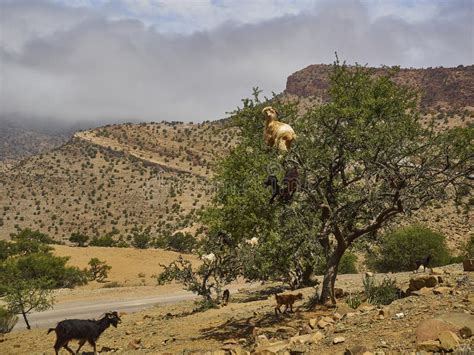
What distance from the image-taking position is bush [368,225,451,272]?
32.0m

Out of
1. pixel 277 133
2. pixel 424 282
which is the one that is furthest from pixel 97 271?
pixel 277 133

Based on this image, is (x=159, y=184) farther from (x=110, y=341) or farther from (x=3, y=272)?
(x=110, y=341)

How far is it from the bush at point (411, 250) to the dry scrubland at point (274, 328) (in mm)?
15301

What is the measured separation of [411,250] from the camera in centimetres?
3219

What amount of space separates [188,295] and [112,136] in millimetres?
78044

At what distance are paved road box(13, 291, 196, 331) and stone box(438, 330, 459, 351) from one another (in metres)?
19.8

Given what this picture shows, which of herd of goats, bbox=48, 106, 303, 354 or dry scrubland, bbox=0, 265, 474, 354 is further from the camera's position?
dry scrubland, bbox=0, 265, 474, 354

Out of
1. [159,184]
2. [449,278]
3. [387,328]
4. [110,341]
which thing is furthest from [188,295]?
[159,184]

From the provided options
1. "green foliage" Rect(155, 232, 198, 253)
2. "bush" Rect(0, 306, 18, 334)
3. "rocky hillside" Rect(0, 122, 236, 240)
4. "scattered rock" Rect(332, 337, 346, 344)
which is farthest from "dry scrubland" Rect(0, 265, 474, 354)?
"rocky hillside" Rect(0, 122, 236, 240)

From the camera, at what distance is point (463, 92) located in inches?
4523

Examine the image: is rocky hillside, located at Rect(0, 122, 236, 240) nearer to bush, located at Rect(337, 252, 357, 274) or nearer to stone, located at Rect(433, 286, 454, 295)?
bush, located at Rect(337, 252, 357, 274)

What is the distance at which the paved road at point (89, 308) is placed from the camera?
77.1 ft

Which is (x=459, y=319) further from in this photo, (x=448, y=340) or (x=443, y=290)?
(x=443, y=290)

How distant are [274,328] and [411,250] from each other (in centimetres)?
2260
